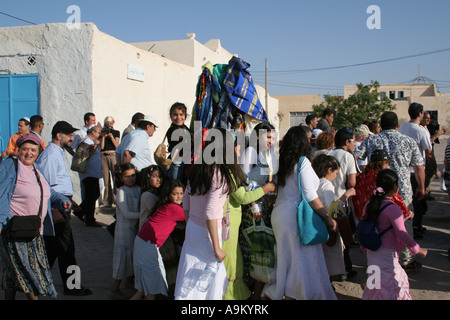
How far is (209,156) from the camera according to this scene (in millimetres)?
3539

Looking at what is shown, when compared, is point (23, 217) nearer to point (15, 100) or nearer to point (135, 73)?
point (15, 100)

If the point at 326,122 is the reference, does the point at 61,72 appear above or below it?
above

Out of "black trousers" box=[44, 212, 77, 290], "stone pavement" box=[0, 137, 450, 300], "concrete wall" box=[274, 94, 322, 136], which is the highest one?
"concrete wall" box=[274, 94, 322, 136]

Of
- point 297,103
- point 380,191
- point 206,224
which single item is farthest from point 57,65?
point 297,103

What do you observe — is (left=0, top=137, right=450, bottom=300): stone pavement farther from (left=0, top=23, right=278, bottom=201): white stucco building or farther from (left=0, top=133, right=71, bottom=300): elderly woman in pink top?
(left=0, top=23, right=278, bottom=201): white stucco building

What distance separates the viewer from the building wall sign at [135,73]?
1084 cm

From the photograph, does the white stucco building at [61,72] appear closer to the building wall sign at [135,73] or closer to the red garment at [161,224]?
the building wall sign at [135,73]

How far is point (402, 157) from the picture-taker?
515 cm

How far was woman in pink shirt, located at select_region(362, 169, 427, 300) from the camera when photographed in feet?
12.3

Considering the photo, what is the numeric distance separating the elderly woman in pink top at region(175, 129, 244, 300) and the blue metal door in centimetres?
739

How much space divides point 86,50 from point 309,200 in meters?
7.28

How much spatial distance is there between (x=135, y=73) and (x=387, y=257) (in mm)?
8711

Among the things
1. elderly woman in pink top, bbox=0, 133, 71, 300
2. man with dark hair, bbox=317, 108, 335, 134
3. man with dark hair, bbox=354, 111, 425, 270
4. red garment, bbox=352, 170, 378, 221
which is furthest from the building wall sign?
red garment, bbox=352, 170, 378, 221
